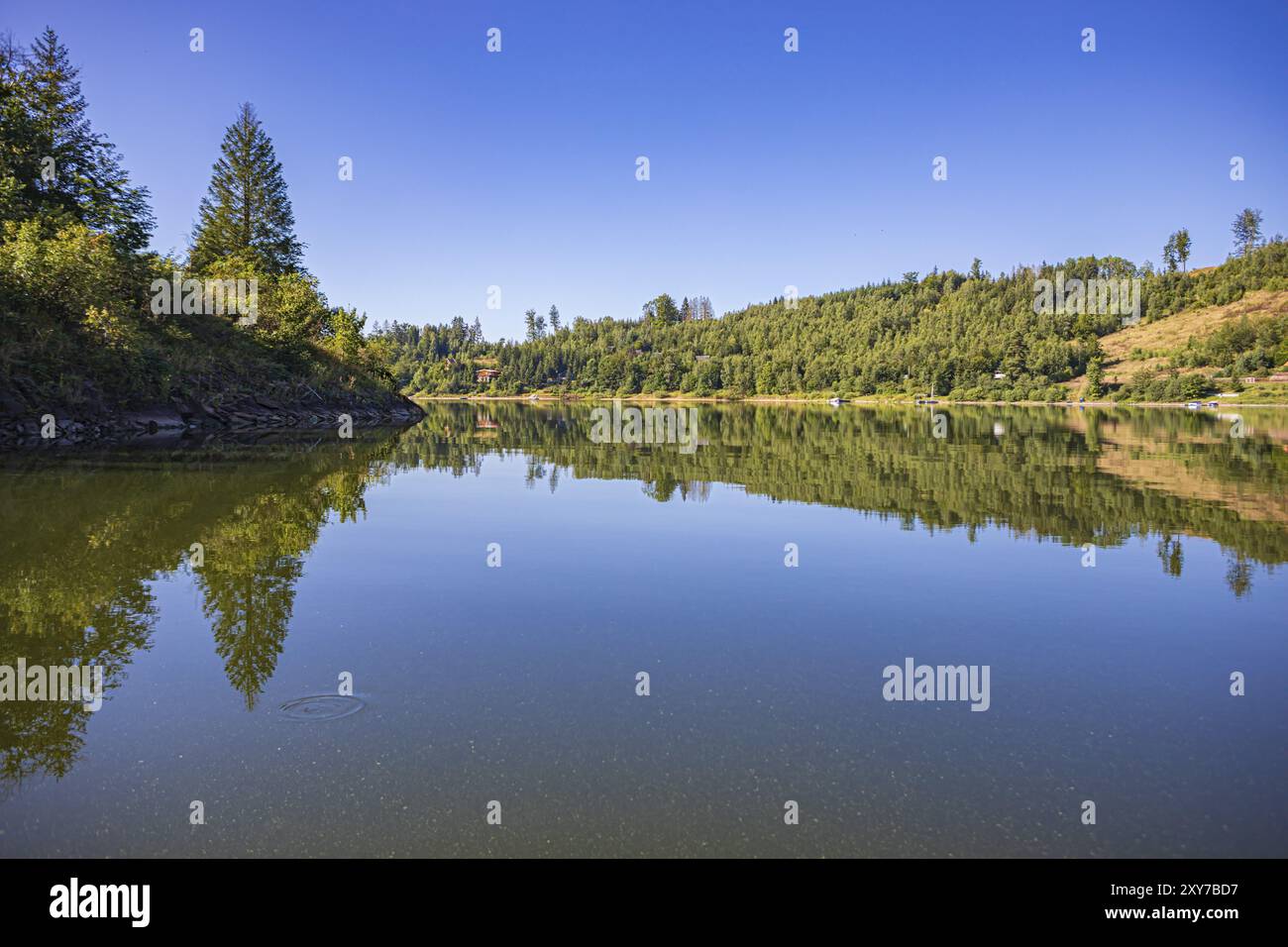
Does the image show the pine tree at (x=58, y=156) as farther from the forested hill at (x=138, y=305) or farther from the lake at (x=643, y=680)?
the lake at (x=643, y=680)

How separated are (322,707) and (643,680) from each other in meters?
3.37

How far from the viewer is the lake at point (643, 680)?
566 centimetres

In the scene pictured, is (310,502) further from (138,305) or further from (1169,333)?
(1169,333)

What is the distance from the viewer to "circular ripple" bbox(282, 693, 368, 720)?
24.4 feet

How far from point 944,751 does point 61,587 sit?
499 inches

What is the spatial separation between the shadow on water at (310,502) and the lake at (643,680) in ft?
0.36

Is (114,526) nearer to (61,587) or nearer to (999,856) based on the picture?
(61,587)

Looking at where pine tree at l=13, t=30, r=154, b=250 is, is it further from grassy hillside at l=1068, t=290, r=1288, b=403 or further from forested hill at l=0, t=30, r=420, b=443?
grassy hillside at l=1068, t=290, r=1288, b=403

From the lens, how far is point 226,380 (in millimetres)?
52594

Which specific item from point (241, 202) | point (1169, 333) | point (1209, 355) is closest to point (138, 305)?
point (241, 202)

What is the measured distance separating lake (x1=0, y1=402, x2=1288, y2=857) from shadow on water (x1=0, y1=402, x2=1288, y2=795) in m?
0.11

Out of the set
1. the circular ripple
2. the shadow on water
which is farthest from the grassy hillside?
the circular ripple

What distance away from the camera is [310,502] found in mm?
20547
